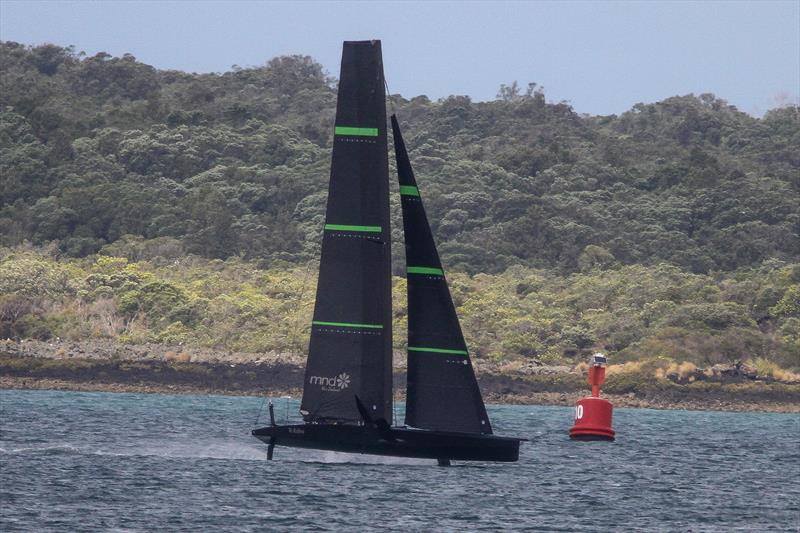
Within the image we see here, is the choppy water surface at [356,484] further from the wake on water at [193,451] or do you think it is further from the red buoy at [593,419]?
the red buoy at [593,419]

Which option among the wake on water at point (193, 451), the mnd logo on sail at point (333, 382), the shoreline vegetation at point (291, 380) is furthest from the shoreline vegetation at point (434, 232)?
the mnd logo on sail at point (333, 382)

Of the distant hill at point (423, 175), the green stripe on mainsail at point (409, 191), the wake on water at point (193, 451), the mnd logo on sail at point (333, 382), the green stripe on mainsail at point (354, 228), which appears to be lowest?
the wake on water at point (193, 451)

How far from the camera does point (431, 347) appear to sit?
98.3ft

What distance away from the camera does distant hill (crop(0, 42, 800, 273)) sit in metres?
99.9

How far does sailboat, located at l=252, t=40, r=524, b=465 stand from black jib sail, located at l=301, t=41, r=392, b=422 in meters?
0.02

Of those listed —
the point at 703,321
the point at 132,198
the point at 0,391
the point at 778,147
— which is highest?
the point at 778,147

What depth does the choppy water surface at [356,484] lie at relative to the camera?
2631 cm

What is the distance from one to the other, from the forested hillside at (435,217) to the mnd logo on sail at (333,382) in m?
40.0

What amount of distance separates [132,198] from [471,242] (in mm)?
24224

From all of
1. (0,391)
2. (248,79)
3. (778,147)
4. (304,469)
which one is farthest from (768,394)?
(248,79)

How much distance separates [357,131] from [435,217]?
7781 cm

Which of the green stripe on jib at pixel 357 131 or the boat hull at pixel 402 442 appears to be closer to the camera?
the boat hull at pixel 402 442

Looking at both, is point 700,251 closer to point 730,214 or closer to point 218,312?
point 730,214

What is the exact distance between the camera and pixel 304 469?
32.5 metres
